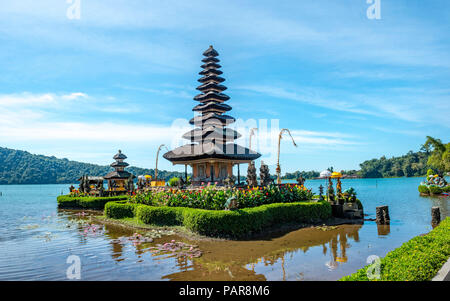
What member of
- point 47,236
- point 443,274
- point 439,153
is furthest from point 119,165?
point 439,153

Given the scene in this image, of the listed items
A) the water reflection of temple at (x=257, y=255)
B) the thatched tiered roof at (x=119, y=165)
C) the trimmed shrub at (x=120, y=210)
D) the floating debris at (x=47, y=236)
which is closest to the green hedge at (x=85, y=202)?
the trimmed shrub at (x=120, y=210)

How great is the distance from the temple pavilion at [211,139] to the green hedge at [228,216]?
752cm

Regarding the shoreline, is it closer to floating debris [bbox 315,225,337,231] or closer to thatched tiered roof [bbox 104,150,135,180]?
floating debris [bbox 315,225,337,231]

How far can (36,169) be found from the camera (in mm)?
154625

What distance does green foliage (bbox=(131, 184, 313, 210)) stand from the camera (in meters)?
17.4

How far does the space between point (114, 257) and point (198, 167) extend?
1588cm

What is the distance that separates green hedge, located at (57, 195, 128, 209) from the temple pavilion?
→ 10.2 metres

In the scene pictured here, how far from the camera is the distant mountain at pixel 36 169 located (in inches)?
5896

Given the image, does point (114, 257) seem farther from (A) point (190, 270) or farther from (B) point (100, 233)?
(B) point (100, 233)

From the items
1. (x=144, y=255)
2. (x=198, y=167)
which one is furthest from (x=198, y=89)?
(x=144, y=255)

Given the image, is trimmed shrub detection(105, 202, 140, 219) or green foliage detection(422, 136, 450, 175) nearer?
trimmed shrub detection(105, 202, 140, 219)

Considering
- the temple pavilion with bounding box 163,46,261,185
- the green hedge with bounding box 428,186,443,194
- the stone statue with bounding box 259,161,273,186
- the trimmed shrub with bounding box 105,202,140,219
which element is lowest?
the green hedge with bounding box 428,186,443,194

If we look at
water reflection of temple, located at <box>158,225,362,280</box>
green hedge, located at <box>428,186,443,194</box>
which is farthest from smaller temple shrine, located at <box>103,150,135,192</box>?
green hedge, located at <box>428,186,443,194</box>
